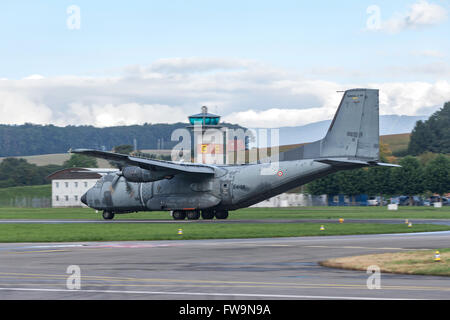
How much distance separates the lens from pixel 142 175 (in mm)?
46406

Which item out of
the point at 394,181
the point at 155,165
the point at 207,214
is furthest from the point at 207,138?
the point at 394,181

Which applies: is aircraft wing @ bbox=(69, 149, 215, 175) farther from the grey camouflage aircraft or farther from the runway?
the runway

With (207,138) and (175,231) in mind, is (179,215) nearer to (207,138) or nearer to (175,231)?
(175,231)

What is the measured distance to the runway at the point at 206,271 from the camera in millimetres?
13883

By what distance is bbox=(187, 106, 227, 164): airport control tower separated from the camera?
65438 millimetres

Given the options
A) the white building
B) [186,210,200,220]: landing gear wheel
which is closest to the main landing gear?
[186,210,200,220]: landing gear wheel

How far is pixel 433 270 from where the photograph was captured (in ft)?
58.2

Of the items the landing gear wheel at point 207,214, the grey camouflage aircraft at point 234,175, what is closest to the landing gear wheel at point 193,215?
the grey camouflage aircraft at point 234,175

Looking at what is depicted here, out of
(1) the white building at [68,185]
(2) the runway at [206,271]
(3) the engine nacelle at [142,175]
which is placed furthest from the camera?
(1) the white building at [68,185]

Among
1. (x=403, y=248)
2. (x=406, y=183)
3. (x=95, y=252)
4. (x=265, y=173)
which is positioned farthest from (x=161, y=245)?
(x=406, y=183)

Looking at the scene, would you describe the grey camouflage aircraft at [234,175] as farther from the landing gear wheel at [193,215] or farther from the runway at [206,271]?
the runway at [206,271]

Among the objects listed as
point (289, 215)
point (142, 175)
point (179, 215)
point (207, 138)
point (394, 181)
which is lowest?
point (289, 215)

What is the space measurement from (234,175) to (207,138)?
22.1 meters
